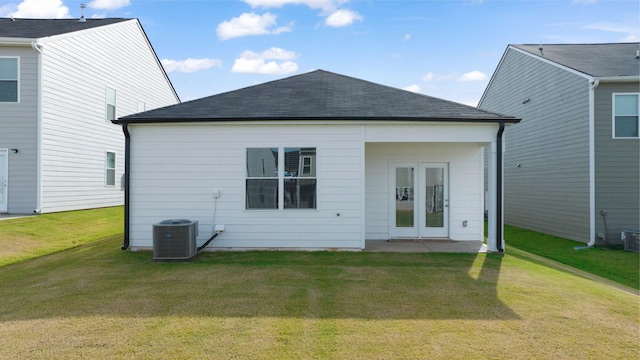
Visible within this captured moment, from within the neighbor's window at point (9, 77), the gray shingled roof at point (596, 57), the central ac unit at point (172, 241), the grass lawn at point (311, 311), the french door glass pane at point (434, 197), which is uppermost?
the gray shingled roof at point (596, 57)

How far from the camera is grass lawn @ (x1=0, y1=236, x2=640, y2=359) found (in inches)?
141

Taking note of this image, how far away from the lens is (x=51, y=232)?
9.53m

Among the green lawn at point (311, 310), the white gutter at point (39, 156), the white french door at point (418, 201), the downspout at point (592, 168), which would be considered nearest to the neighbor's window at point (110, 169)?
the white gutter at point (39, 156)

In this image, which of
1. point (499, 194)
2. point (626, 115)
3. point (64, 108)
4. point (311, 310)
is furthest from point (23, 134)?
point (626, 115)

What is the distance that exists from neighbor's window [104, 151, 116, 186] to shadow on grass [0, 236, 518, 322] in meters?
7.07

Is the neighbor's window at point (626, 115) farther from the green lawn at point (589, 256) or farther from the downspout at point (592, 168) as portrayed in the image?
the green lawn at point (589, 256)

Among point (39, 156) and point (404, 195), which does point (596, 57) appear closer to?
point (404, 195)

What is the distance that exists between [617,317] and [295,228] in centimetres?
553

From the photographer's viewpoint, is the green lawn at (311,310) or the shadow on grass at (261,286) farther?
the shadow on grass at (261,286)

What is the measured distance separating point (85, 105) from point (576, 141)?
16.5m

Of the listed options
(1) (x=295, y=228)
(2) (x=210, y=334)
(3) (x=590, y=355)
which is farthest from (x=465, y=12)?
(2) (x=210, y=334)

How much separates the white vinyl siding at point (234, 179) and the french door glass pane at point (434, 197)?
242 centimetres

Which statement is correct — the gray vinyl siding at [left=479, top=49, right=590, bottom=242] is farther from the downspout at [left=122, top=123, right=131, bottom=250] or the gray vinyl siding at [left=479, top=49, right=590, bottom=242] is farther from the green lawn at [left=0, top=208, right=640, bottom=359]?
the downspout at [left=122, top=123, right=131, bottom=250]

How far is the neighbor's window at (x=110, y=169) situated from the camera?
14.2 m
